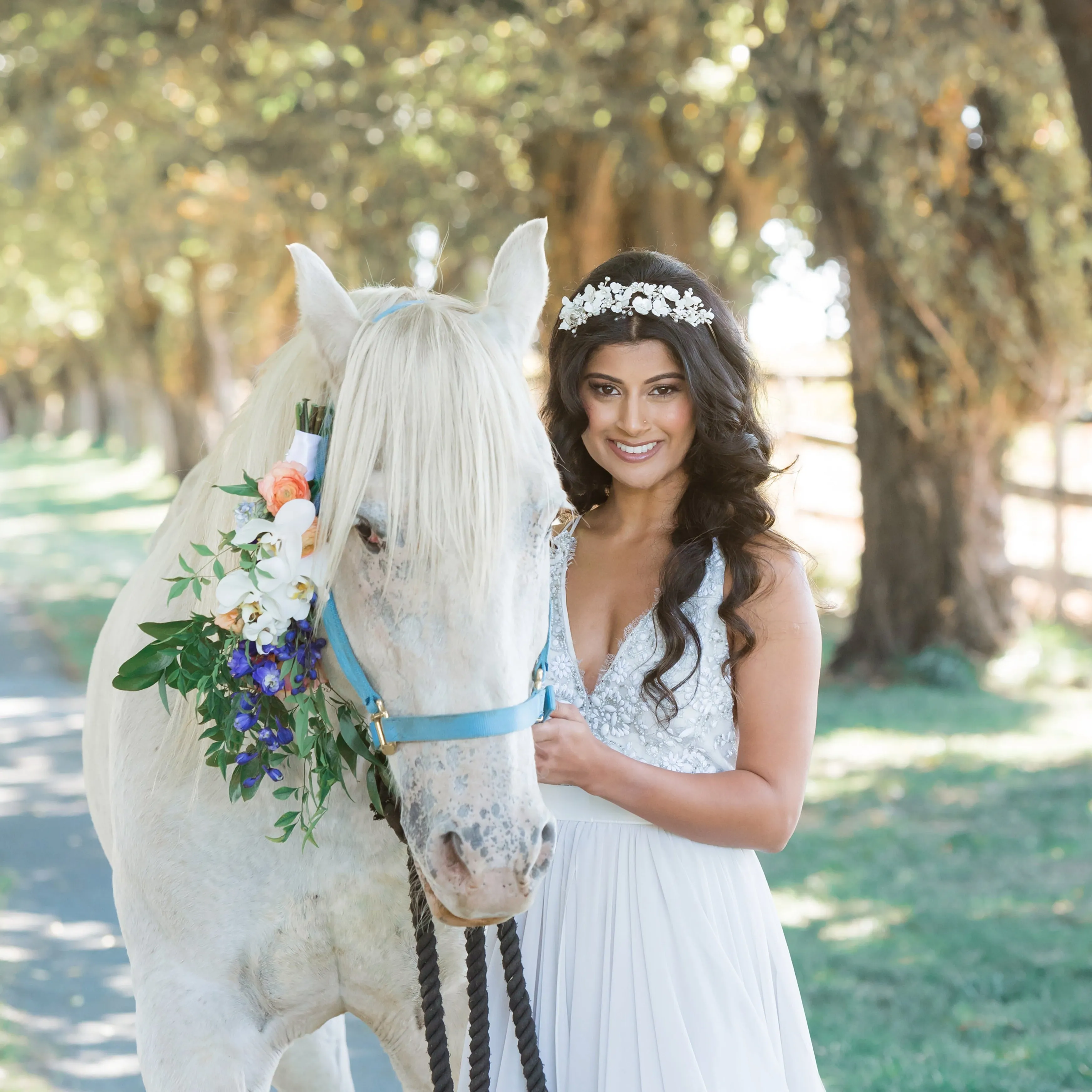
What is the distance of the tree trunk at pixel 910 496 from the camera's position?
27.2 ft

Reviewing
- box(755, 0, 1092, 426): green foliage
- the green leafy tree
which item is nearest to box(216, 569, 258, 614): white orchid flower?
the green leafy tree

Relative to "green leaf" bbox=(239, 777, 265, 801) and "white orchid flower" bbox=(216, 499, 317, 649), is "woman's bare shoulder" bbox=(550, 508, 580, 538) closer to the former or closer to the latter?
"white orchid flower" bbox=(216, 499, 317, 649)

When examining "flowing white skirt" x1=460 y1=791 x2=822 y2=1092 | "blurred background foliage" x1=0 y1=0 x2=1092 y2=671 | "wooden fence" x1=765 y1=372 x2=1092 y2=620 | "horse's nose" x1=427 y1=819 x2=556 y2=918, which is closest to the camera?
"horse's nose" x1=427 y1=819 x2=556 y2=918

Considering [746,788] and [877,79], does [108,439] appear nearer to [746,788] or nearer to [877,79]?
[877,79]

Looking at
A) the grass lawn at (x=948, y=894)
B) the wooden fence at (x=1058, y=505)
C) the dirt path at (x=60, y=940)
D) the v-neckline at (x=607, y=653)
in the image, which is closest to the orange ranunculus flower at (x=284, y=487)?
the v-neckline at (x=607, y=653)

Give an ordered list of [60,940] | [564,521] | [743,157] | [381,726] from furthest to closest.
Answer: [743,157], [60,940], [564,521], [381,726]

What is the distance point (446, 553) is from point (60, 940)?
12.9ft

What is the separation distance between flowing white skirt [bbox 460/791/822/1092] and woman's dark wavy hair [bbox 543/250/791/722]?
285 millimetres

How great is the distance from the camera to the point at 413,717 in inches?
66.6

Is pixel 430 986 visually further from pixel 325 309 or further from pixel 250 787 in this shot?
pixel 325 309

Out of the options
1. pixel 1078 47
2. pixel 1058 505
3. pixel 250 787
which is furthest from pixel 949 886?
pixel 1058 505

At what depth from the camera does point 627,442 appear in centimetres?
225

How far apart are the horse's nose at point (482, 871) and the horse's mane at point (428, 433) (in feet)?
1.12

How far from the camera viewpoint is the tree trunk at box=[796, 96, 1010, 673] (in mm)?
8281
